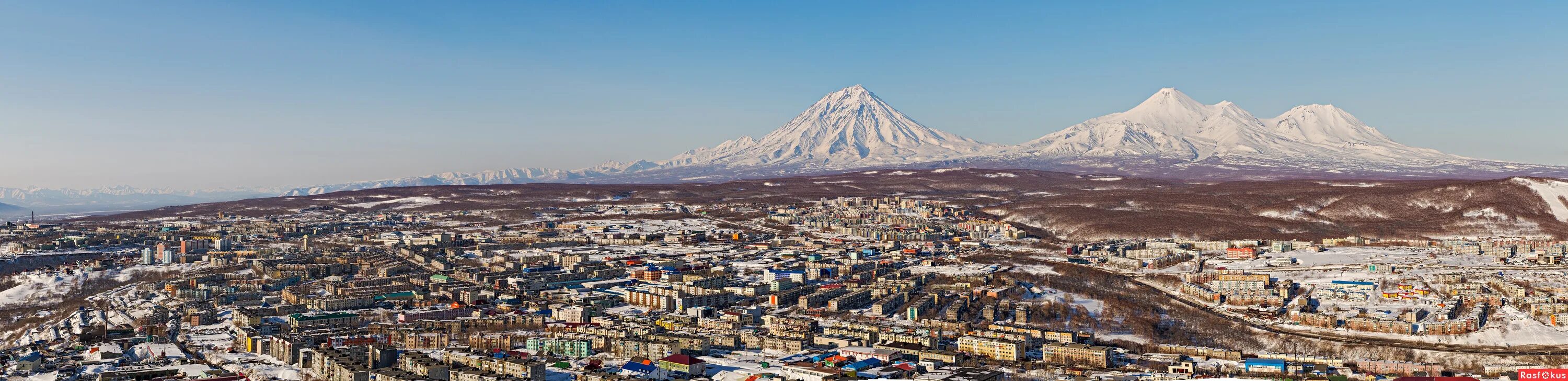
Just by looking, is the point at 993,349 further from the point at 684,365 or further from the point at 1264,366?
the point at 684,365

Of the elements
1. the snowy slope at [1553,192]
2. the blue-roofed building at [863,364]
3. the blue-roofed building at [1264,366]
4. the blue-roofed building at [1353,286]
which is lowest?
the blue-roofed building at [1264,366]

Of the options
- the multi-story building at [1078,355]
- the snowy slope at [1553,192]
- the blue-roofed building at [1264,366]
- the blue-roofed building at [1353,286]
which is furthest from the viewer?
the snowy slope at [1553,192]

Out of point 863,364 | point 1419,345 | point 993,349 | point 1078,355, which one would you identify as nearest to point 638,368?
point 863,364

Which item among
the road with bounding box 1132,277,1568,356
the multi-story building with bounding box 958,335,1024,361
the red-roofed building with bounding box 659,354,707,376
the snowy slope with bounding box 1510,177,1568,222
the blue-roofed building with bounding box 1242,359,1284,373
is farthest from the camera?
the snowy slope with bounding box 1510,177,1568,222

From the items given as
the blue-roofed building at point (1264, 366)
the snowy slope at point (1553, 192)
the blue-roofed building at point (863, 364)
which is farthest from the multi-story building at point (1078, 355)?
the snowy slope at point (1553, 192)

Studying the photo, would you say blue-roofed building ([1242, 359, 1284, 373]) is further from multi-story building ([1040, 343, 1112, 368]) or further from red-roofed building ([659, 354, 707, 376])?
red-roofed building ([659, 354, 707, 376])

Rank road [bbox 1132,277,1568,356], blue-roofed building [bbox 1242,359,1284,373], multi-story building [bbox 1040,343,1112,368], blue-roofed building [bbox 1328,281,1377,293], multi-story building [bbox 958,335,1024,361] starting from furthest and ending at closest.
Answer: blue-roofed building [bbox 1328,281,1377,293] < road [bbox 1132,277,1568,356] < multi-story building [bbox 958,335,1024,361] < multi-story building [bbox 1040,343,1112,368] < blue-roofed building [bbox 1242,359,1284,373]

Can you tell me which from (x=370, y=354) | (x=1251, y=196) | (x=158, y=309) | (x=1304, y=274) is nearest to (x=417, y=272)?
(x=158, y=309)

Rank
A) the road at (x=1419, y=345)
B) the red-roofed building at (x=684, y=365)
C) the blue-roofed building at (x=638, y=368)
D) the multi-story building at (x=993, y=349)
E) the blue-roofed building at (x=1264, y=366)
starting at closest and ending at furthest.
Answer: the blue-roofed building at (x=638, y=368)
the red-roofed building at (x=684, y=365)
the blue-roofed building at (x=1264, y=366)
the multi-story building at (x=993, y=349)
the road at (x=1419, y=345)

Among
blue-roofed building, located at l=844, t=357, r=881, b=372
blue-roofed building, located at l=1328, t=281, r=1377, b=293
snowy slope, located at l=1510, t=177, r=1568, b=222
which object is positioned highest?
snowy slope, located at l=1510, t=177, r=1568, b=222

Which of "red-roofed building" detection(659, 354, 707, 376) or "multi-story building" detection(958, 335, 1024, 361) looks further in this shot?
"multi-story building" detection(958, 335, 1024, 361)

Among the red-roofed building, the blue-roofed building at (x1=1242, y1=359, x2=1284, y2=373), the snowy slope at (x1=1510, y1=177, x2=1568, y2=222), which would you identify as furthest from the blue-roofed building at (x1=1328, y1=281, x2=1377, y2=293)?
the snowy slope at (x1=1510, y1=177, x2=1568, y2=222)

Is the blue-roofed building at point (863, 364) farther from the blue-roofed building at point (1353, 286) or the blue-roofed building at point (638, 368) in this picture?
the blue-roofed building at point (1353, 286)

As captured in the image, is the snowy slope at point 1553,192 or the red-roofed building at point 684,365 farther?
the snowy slope at point 1553,192
